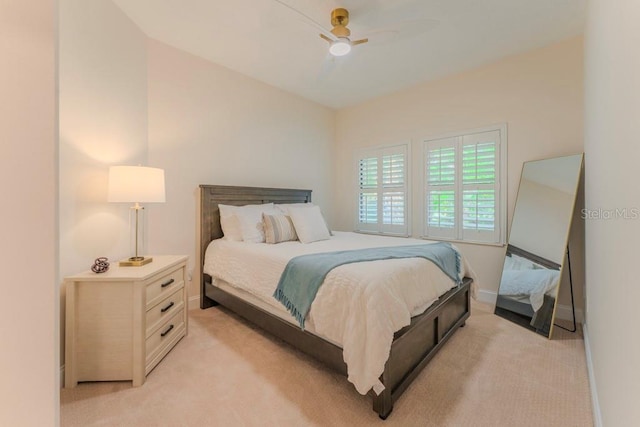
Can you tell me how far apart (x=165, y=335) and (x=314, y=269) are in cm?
130

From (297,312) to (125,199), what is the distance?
4.82 feet

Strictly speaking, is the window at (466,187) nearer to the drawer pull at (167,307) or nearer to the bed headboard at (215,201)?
the bed headboard at (215,201)

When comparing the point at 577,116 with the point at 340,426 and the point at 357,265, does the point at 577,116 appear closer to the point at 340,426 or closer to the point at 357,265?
the point at 357,265

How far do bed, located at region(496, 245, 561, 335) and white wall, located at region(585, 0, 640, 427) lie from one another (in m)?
1.10

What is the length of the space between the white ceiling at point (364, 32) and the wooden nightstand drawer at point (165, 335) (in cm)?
256

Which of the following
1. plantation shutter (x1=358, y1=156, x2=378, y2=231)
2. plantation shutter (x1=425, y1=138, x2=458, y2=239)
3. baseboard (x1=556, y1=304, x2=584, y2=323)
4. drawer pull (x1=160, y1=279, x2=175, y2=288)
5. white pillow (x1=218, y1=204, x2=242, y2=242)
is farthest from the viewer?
plantation shutter (x1=358, y1=156, x2=378, y2=231)

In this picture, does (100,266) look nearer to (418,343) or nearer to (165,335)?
(165,335)

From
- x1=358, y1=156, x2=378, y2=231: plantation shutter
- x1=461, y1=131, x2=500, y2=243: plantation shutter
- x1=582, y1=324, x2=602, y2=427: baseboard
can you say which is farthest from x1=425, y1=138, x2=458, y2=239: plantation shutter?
x1=582, y1=324, x2=602, y2=427: baseboard

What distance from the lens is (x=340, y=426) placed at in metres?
1.40

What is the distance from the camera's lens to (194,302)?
2.97 metres

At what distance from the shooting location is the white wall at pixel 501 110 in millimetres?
2643

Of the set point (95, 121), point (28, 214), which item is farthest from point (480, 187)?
point (95, 121)

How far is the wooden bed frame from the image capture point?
61.3 inches

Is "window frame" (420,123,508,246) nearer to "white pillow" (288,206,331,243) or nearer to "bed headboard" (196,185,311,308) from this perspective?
"white pillow" (288,206,331,243)
